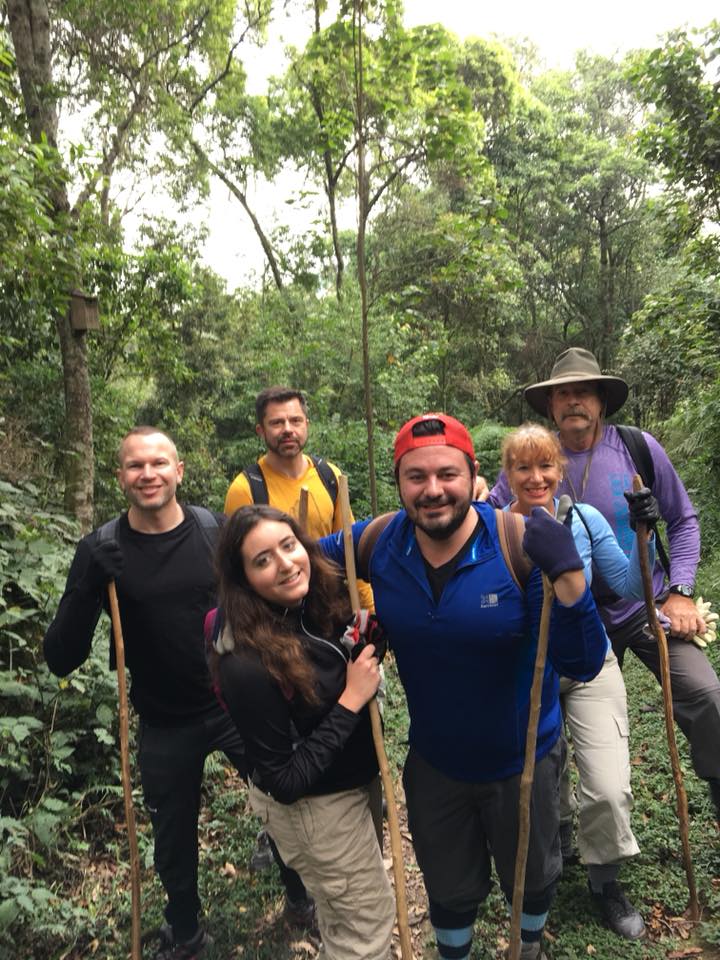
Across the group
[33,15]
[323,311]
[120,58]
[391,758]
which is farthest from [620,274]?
[391,758]

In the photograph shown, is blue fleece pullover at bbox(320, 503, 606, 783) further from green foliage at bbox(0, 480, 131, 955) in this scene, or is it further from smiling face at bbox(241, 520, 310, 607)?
green foliage at bbox(0, 480, 131, 955)

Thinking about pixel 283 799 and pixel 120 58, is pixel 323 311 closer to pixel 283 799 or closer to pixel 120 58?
pixel 120 58

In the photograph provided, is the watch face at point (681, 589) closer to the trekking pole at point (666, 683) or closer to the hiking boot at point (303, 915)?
the trekking pole at point (666, 683)

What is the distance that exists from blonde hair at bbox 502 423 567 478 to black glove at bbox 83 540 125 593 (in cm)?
185

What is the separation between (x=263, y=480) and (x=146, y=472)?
1148 mm

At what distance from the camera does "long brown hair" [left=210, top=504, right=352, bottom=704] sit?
208cm

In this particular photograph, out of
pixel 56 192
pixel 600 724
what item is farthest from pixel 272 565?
pixel 56 192

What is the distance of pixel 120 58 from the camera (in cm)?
1155

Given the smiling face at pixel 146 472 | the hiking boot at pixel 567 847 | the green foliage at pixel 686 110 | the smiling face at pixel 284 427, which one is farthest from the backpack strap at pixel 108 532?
the green foliage at pixel 686 110

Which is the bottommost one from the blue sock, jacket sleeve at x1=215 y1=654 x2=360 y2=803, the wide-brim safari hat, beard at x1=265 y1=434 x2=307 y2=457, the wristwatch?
the blue sock

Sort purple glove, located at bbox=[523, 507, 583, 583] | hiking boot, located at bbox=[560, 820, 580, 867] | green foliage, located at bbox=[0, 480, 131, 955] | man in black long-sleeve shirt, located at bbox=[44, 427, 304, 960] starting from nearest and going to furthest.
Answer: purple glove, located at bbox=[523, 507, 583, 583]
man in black long-sleeve shirt, located at bbox=[44, 427, 304, 960]
green foliage, located at bbox=[0, 480, 131, 955]
hiking boot, located at bbox=[560, 820, 580, 867]

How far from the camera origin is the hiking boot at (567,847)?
3.46 meters

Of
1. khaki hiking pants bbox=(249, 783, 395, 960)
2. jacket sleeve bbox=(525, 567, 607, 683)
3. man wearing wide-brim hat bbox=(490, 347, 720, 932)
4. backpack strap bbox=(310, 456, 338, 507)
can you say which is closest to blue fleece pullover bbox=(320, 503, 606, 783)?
jacket sleeve bbox=(525, 567, 607, 683)

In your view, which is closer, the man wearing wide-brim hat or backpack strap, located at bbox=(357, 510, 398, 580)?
backpack strap, located at bbox=(357, 510, 398, 580)
